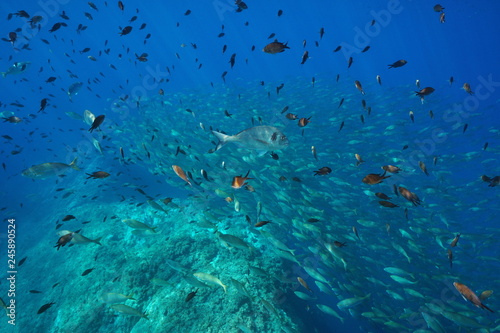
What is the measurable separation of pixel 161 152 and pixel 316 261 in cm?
1005

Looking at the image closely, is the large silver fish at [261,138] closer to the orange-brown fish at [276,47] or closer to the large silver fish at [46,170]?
the orange-brown fish at [276,47]

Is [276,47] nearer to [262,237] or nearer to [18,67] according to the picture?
[262,237]

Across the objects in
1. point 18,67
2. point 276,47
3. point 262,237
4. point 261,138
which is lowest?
point 262,237

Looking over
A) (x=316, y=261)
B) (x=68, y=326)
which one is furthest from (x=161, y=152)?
(x=316, y=261)

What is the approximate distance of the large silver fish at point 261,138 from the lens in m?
3.68

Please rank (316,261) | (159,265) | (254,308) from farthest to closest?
1. (316,261)
2. (159,265)
3. (254,308)

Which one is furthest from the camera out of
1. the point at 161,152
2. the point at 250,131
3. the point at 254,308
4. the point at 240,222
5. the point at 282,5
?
the point at 282,5

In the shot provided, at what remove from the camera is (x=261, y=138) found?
3.71 m

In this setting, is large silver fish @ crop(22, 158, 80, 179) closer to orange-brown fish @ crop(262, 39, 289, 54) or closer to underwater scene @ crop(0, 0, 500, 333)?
underwater scene @ crop(0, 0, 500, 333)

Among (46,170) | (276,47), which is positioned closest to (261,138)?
(276,47)

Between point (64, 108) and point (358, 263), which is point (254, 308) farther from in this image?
point (64, 108)

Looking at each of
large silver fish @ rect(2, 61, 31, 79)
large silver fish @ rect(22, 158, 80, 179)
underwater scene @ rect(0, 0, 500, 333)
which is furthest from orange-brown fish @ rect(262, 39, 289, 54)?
large silver fish @ rect(2, 61, 31, 79)

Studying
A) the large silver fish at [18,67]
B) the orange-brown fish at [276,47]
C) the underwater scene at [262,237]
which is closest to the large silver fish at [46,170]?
the underwater scene at [262,237]

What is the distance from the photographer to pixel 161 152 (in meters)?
13.6
